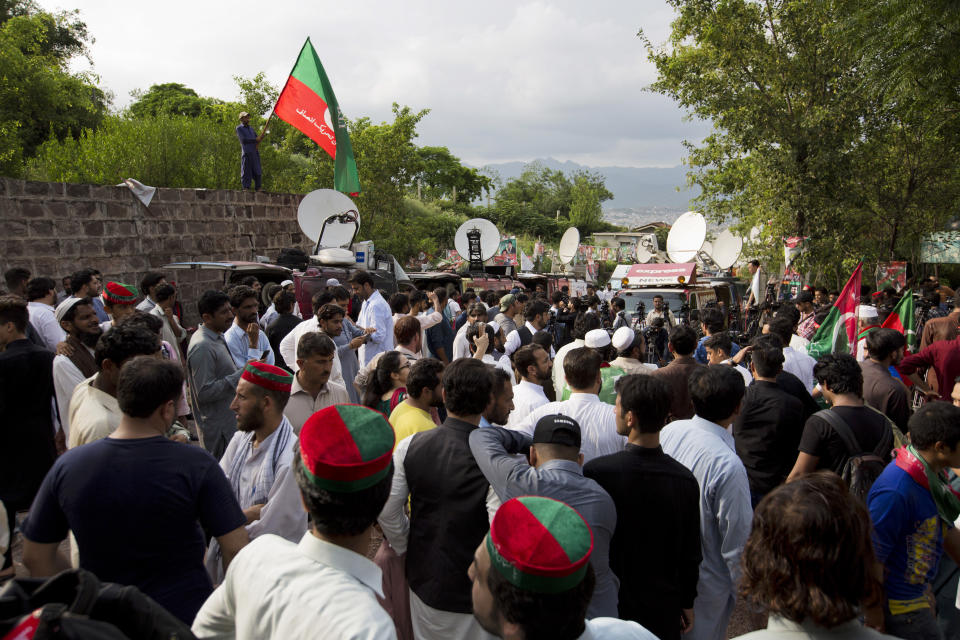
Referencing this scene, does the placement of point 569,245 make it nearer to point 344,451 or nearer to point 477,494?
point 477,494

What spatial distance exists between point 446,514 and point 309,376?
1.71m

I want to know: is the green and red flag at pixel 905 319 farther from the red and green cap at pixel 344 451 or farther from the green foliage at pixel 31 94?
the green foliage at pixel 31 94

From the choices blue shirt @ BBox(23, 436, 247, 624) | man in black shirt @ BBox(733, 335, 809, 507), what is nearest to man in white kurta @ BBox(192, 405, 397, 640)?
blue shirt @ BBox(23, 436, 247, 624)

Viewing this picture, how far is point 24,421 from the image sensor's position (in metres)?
4.03

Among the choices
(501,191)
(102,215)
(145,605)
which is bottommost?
(145,605)

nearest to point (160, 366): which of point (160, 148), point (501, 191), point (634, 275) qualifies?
point (634, 275)

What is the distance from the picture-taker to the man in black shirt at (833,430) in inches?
143

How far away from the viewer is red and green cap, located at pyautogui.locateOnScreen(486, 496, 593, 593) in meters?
1.53

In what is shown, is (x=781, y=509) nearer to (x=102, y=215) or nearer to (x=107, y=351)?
(x=107, y=351)

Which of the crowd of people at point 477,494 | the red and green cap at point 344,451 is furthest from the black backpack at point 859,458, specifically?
the red and green cap at point 344,451

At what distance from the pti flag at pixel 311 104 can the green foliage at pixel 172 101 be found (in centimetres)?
3129

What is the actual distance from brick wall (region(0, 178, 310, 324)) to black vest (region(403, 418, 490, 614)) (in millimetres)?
8702

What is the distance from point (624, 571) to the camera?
115 inches

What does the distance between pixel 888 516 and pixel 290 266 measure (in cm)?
1069
